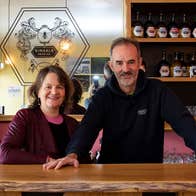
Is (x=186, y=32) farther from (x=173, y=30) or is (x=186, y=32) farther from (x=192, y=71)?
(x=192, y=71)

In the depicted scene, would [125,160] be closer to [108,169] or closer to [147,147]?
[147,147]

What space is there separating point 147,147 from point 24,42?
267 centimetres

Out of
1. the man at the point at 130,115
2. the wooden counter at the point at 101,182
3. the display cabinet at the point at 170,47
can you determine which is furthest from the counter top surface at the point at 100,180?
the display cabinet at the point at 170,47

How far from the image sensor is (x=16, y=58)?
3.93m

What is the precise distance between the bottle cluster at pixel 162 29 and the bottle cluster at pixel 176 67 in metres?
0.19

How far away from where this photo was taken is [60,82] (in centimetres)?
163

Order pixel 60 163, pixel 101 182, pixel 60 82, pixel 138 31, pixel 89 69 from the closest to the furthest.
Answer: pixel 101 182, pixel 60 163, pixel 60 82, pixel 138 31, pixel 89 69

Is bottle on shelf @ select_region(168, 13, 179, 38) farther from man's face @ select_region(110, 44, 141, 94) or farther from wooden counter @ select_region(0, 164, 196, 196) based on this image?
wooden counter @ select_region(0, 164, 196, 196)

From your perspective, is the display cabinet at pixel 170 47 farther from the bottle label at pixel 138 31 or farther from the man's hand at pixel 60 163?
the man's hand at pixel 60 163

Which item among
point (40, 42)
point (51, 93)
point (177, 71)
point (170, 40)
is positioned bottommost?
point (51, 93)

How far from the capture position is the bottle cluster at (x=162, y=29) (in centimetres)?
272

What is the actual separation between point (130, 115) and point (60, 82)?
33 cm

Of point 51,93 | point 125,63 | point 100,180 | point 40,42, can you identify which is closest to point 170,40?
point 125,63

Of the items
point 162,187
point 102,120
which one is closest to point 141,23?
point 102,120
